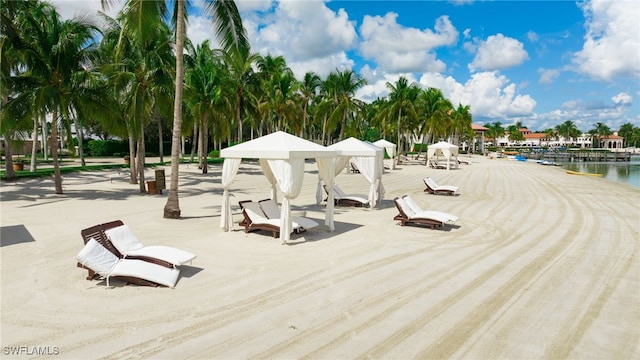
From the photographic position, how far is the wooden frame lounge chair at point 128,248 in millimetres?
6574

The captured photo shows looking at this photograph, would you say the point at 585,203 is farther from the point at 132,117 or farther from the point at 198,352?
the point at 132,117

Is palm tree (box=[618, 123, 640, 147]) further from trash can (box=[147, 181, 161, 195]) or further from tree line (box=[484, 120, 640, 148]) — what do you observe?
trash can (box=[147, 181, 161, 195])

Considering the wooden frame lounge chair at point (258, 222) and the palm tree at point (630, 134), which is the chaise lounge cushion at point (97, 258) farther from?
the palm tree at point (630, 134)

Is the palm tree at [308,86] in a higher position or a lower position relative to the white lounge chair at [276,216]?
higher

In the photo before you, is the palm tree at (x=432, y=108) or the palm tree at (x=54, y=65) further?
the palm tree at (x=432, y=108)

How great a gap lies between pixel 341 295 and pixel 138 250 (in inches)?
146

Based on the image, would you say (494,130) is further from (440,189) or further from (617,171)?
(440,189)

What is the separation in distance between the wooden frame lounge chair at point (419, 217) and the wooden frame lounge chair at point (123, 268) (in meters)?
6.44

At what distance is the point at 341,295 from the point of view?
582 centimetres

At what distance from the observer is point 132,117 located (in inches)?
603

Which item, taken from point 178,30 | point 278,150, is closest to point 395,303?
point 278,150

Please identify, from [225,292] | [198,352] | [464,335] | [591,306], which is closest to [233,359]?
[198,352]

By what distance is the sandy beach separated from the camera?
14.4 feet

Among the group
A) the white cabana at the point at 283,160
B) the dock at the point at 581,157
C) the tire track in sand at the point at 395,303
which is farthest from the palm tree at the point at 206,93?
the dock at the point at 581,157
